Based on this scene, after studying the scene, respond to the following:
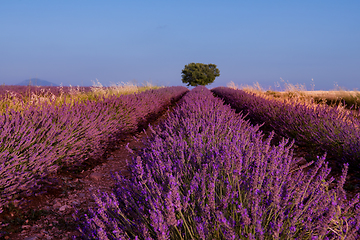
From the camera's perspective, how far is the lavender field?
126 centimetres

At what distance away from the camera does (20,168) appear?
2.62 meters

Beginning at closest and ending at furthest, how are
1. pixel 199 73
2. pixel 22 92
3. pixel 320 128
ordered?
pixel 320 128 → pixel 22 92 → pixel 199 73

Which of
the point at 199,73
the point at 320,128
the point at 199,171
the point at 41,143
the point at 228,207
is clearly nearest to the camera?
the point at 228,207

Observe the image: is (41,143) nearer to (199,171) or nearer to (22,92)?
(199,171)

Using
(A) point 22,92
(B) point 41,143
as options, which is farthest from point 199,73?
(B) point 41,143

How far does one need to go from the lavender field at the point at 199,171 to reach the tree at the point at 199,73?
3862 centimetres

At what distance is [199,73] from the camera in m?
43.8

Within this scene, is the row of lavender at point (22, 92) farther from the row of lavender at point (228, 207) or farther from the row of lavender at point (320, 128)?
the row of lavender at point (228, 207)

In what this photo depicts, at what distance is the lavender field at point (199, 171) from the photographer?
1259 mm

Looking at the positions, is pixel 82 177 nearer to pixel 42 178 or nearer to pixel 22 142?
pixel 42 178

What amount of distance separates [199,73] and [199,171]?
43162 mm

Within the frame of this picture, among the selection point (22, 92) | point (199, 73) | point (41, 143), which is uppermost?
point (199, 73)

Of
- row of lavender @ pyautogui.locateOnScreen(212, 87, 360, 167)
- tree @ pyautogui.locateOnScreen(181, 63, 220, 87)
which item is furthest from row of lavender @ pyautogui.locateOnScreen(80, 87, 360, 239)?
tree @ pyautogui.locateOnScreen(181, 63, 220, 87)

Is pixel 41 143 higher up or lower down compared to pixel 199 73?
lower down
